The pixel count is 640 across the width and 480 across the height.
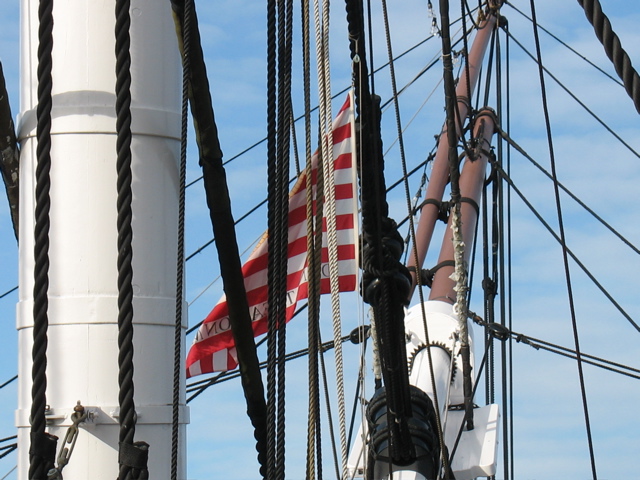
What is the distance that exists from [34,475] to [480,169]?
7830mm

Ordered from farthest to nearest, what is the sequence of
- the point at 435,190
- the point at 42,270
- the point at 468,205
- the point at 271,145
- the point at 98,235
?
the point at 435,190
the point at 468,205
the point at 271,145
the point at 98,235
the point at 42,270

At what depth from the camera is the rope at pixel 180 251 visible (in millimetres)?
3186

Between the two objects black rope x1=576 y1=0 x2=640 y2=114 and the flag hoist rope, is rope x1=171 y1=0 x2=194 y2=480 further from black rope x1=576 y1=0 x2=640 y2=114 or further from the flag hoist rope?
black rope x1=576 y1=0 x2=640 y2=114

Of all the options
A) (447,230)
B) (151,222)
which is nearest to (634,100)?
(151,222)

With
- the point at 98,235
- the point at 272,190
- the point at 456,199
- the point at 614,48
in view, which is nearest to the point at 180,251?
the point at 98,235

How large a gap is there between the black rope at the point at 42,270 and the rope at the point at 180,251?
51 cm

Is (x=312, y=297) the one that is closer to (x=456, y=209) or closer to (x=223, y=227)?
(x=223, y=227)

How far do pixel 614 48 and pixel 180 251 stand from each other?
147 centimetres

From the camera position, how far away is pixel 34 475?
2670 mm

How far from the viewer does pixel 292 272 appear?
225 inches

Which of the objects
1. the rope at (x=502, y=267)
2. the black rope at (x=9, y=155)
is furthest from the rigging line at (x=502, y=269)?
the black rope at (x=9, y=155)

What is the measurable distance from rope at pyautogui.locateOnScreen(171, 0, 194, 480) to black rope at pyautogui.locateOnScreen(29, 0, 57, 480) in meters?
0.51

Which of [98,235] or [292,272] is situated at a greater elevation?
[292,272]

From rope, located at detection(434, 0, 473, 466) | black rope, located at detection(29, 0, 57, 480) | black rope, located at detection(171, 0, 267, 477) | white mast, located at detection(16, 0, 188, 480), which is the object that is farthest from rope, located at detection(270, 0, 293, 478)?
rope, located at detection(434, 0, 473, 466)
